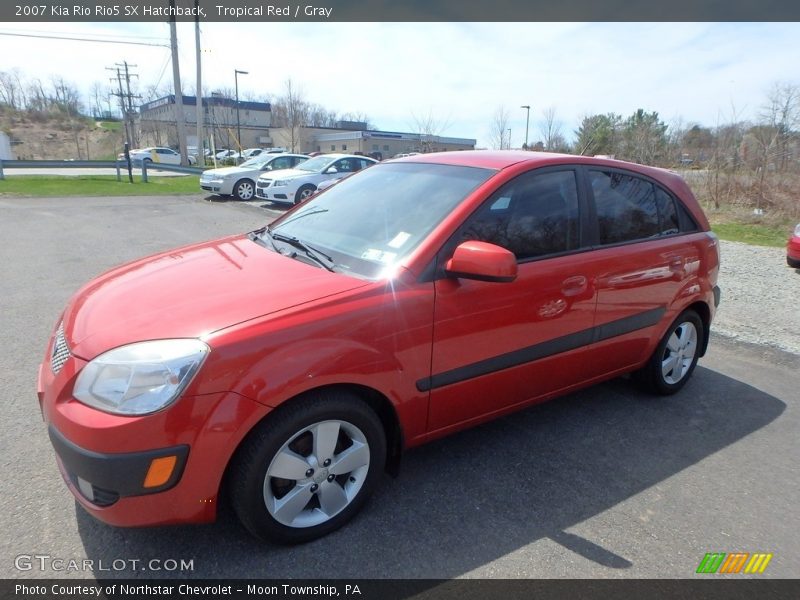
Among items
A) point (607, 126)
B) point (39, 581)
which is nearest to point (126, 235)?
point (39, 581)

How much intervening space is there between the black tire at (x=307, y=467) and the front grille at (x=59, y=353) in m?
0.87

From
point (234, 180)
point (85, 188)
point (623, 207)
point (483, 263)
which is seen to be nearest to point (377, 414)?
point (483, 263)

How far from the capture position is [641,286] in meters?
3.42

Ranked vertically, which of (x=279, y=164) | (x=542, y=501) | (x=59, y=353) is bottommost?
(x=542, y=501)

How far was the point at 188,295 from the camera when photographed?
2.35 metres

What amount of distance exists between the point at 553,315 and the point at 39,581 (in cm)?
268

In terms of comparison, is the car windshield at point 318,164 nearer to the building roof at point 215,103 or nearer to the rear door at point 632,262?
the rear door at point 632,262

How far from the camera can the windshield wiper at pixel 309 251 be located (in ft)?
8.63

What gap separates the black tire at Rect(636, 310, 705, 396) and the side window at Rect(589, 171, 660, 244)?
79 cm

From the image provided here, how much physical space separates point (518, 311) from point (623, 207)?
127 centimetres

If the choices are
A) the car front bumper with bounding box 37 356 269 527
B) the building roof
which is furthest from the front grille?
the building roof

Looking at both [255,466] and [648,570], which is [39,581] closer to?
[255,466]

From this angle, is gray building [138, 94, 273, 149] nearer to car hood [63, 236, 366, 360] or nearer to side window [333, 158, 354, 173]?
side window [333, 158, 354, 173]

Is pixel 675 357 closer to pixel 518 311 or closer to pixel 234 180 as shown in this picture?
pixel 518 311
